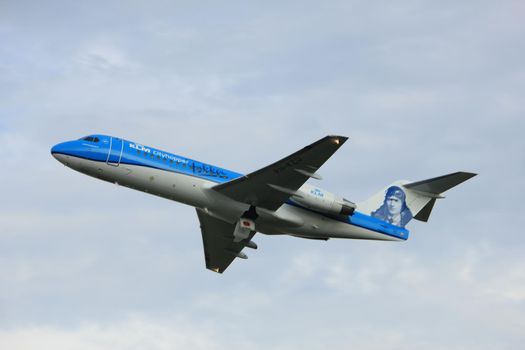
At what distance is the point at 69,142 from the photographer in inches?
1438

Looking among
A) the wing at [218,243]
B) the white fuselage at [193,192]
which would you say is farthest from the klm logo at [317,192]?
the wing at [218,243]

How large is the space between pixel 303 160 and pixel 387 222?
329 inches

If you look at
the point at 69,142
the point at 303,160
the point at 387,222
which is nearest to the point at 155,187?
the point at 69,142

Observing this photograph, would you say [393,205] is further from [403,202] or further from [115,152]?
[115,152]

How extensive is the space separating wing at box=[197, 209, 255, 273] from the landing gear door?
6624 mm

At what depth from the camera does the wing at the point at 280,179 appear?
111 feet

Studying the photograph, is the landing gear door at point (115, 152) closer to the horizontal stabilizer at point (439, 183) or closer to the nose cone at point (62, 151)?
the nose cone at point (62, 151)

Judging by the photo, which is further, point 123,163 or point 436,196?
point 436,196

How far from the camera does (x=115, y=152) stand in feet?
118

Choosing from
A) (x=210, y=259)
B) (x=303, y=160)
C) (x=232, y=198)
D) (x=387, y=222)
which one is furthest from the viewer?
(x=210, y=259)

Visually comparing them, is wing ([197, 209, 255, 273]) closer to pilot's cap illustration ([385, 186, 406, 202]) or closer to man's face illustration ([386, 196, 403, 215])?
man's face illustration ([386, 196, 403, 215])

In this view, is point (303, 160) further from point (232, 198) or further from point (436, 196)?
point (436, 196)

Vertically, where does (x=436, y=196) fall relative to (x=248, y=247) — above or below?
above

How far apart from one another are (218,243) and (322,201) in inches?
310
